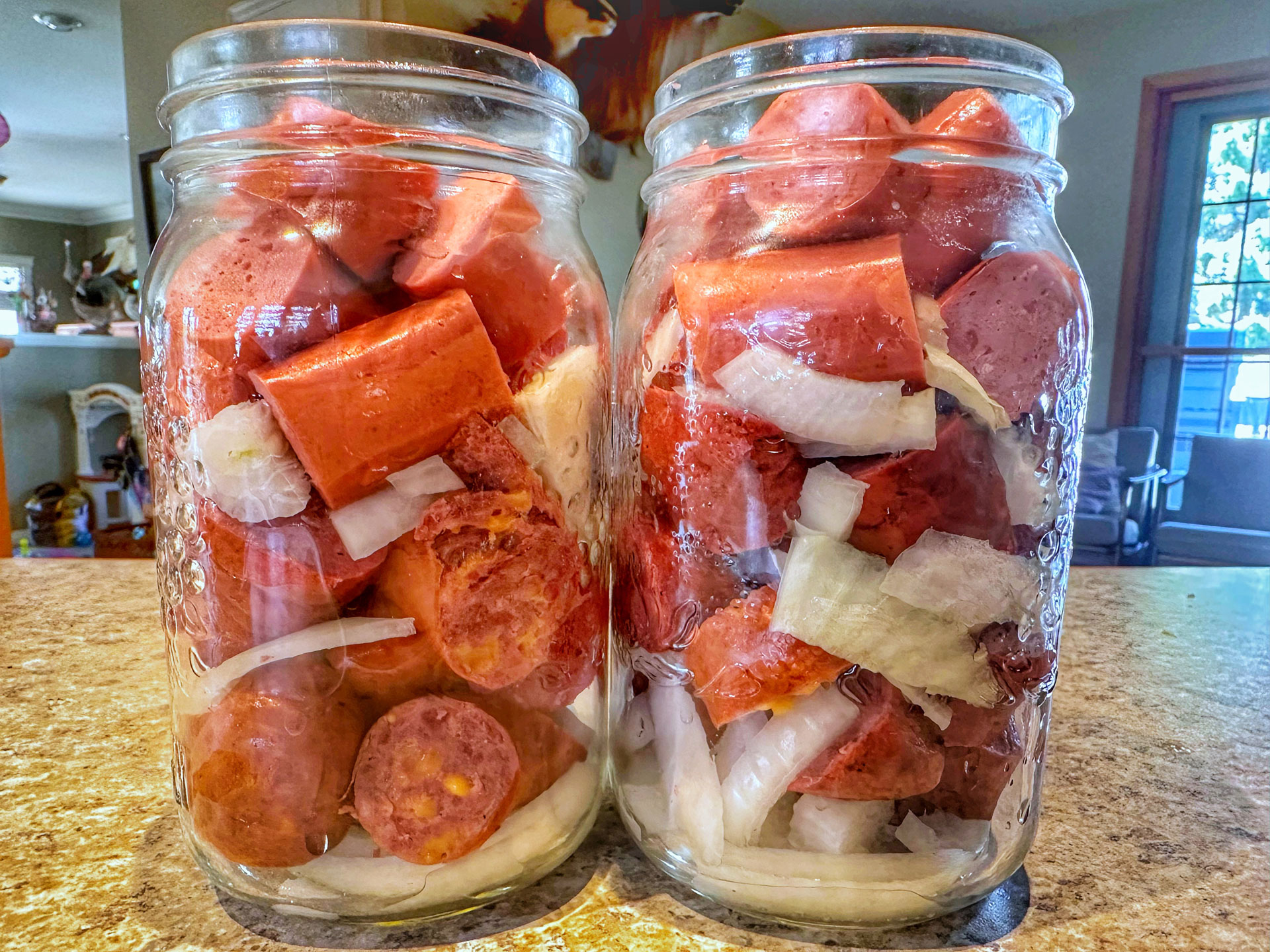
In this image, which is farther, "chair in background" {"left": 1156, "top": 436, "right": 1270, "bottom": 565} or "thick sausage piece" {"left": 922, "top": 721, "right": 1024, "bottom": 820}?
"chair in background" {"left": 1156, "top": 436, "right": 1270, "bottom": 565}

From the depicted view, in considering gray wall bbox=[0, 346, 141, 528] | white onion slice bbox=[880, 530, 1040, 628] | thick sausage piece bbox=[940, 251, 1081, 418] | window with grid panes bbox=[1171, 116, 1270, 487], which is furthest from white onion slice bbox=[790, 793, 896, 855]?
gray wall bbox=[0, 346, 141, 528]

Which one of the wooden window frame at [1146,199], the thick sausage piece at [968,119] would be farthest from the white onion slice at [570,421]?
the wooden window frame at [1146,199]

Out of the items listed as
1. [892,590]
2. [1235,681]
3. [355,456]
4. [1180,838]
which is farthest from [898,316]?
[1235,681]

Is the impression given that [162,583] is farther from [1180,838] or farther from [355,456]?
[1180,838]

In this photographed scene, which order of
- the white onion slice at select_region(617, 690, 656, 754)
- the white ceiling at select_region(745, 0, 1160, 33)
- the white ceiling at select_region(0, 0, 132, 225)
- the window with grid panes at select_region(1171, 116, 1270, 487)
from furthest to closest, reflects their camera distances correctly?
the window with grid panes at select_region(1171, 116, 1270, 487) → the white ceiling at select_region(0, 0, 132, 225) → the white ceiling at select_region(745, 0, 1160, 33) → the white onion slice at select_region(617, 690, 656, 754)

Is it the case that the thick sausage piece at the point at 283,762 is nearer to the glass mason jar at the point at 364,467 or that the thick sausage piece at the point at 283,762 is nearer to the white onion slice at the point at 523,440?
the glass mason jar at the point at 364,467

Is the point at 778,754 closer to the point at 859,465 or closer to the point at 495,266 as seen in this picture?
the point at 859,465

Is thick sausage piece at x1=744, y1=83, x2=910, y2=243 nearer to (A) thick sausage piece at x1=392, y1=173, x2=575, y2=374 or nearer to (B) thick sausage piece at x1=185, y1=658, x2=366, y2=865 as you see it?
(A) thick sausage piece at x1=392, y1=173, x2=575, y2=374
